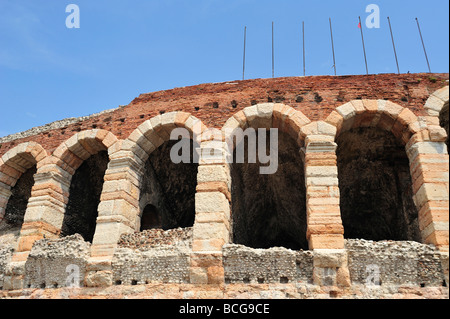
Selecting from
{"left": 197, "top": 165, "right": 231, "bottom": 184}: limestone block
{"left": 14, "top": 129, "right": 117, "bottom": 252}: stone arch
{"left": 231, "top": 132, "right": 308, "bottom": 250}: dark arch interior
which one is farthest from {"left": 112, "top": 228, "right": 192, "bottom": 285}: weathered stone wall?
{"left": 14, "top": 129, "right": 117, "bottom": 252}: stone arch

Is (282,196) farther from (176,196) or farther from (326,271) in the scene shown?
(326,271)

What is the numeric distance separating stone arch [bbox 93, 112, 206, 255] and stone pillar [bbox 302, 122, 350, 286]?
2375 mm

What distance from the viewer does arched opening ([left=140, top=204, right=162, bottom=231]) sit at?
10.9 m

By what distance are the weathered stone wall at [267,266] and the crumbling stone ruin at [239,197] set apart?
0.02m

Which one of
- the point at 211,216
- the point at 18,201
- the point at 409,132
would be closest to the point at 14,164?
the point at 18,201

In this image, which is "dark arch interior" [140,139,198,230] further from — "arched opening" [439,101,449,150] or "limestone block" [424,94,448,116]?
"arched opening" [439,101,449,150]

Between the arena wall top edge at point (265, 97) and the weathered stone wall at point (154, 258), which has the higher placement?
the arena wall top edge at point (265, 97)

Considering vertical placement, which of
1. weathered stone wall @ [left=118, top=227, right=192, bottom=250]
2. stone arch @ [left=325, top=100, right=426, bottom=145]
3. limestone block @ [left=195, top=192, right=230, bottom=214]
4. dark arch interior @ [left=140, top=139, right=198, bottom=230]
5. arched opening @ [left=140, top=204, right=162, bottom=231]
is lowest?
weathered stone wall @ [left=118, top=227, right=192, bottom=250]

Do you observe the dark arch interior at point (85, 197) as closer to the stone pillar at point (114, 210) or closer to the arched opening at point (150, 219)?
the arched opening at point (150, 219)

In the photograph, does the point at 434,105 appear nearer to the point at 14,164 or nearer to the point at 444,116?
the point at 444,116

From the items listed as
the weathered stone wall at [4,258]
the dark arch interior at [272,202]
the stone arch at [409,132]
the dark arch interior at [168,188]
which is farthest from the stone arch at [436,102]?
the weathered stone wall at [4,258]

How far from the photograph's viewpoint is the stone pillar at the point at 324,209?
712 cm

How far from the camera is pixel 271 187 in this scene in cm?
1112

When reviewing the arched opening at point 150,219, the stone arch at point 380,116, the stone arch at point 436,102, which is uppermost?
the stone arch at point 436,102
